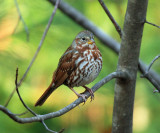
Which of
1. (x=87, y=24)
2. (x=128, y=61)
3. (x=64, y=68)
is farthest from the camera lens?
(x=87, y=24)

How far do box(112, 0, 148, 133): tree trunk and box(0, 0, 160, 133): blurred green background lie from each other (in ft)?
0.69

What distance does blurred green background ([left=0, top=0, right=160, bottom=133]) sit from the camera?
9.10 ft

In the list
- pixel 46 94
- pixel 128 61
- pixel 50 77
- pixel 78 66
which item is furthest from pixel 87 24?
pixel 128 61

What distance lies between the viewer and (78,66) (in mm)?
3125

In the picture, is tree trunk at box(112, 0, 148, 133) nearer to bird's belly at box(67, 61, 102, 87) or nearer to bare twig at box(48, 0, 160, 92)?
bird's belly at box(67, 61, 102, 87)

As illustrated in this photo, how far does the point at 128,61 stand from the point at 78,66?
59 cm

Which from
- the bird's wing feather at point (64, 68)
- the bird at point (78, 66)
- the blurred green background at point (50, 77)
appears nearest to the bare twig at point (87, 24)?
the blurred green background at point (50, 77)

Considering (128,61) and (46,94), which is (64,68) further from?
(128,61)

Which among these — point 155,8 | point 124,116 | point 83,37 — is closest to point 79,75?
point 83,37

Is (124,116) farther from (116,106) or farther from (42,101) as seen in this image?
(42,101)

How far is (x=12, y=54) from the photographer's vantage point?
273 centimetres

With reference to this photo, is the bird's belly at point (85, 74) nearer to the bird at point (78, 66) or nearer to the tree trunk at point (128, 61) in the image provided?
the bird at point (78, 66)

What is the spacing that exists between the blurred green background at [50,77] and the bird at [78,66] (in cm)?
6

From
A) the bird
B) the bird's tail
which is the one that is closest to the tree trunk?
the bird
